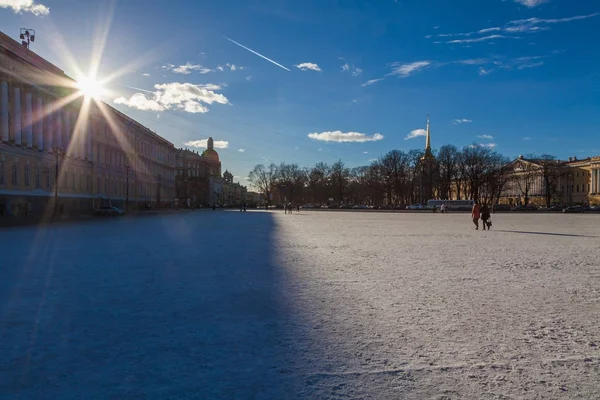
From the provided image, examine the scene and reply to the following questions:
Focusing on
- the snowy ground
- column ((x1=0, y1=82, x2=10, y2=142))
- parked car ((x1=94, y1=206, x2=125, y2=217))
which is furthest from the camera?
parked car ((x1=94, y1=206, x2=125, y2=217))

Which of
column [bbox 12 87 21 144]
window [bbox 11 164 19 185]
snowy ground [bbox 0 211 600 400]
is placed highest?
column [bbox 12 87 21 144]

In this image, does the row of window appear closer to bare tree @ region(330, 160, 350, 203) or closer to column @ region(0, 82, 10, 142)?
column @ region(0, 82, 10, 142)

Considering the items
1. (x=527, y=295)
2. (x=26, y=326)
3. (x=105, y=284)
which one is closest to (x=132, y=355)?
(x=26, y=326)

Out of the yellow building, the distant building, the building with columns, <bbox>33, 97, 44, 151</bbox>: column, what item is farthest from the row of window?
the yellow building

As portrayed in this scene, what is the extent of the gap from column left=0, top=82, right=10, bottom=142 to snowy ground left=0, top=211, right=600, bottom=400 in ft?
111

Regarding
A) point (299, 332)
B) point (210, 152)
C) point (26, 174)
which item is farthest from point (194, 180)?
point (299, 332)

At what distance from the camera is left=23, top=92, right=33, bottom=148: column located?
41.2 meters

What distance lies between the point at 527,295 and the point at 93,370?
22.4 feet

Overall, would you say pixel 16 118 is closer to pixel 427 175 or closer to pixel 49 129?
pixel 49 129

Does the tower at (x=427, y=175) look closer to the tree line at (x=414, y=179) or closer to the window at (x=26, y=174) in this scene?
the tree line at (x=414, y=179)

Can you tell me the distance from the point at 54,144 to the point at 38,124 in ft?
10.8

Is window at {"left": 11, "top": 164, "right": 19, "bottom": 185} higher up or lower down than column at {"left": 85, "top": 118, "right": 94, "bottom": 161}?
lower down

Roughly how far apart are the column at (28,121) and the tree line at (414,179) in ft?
209

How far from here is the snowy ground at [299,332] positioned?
398 cm
